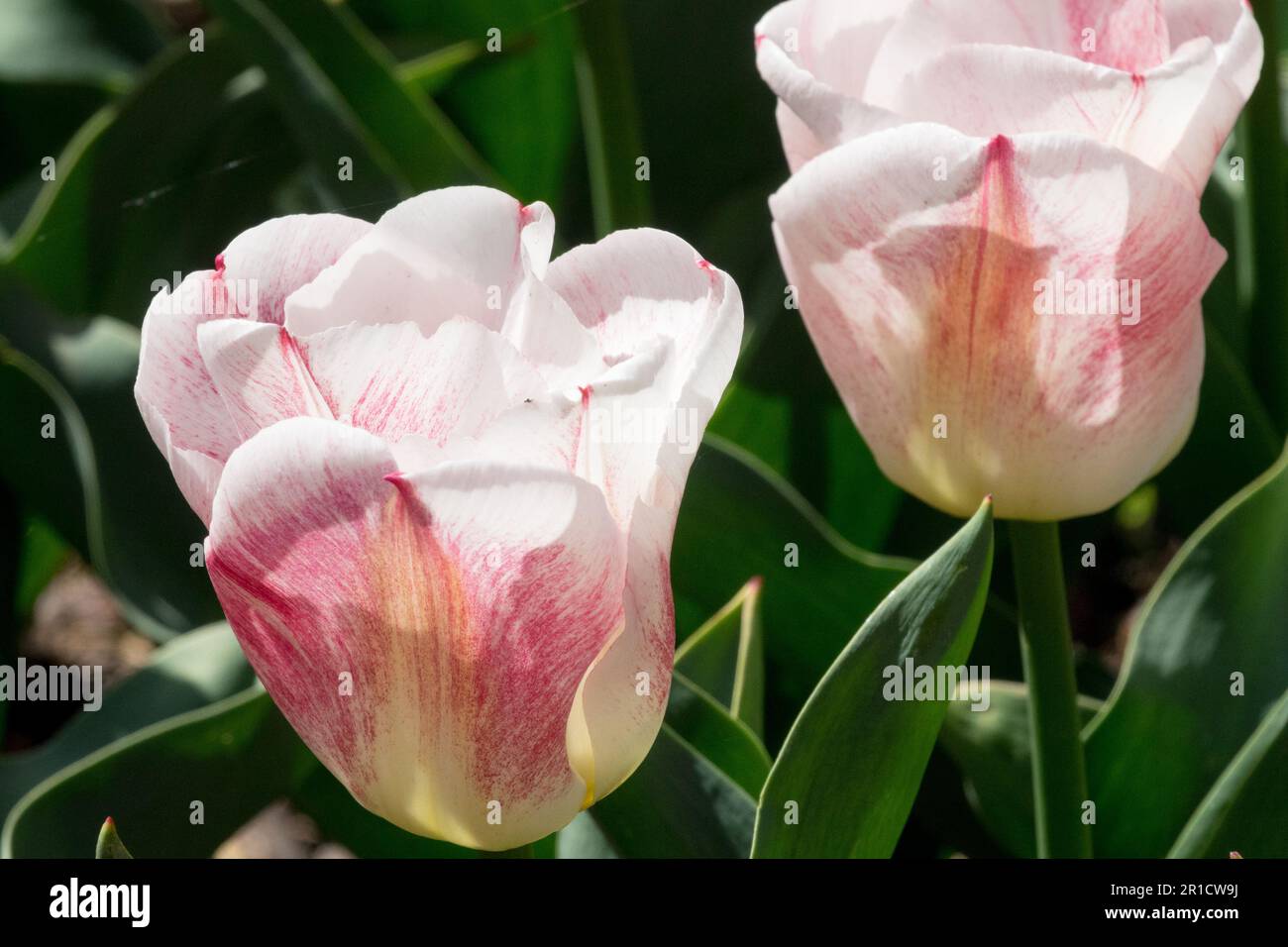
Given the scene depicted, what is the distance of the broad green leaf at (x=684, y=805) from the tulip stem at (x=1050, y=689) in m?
0.09

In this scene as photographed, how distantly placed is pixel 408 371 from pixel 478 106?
0.59 meters

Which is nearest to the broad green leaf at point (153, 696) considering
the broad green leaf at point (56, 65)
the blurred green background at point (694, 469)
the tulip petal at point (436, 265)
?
the blurred green background at point (694, 469)

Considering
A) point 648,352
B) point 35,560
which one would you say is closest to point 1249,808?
point 648,352

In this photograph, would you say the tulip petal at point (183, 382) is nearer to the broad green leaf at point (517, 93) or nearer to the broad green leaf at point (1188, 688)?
the broad green leaf at point (1188, 688)

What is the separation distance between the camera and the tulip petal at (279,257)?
37 centimetres

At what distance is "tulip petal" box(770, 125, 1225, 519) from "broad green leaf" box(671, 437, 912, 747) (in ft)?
0.51

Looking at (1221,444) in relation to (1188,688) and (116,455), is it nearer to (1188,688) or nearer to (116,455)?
(1188,688)

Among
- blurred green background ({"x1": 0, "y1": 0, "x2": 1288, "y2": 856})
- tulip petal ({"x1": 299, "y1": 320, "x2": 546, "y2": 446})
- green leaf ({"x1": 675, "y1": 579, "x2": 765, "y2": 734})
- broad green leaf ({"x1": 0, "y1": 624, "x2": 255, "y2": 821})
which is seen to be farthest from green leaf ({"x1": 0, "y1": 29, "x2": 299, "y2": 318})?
tulip petal ({"x1": 299, "y1": 320, "x2": 546, "y2": 446})

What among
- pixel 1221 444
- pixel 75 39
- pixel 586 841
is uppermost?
pixel 75 39

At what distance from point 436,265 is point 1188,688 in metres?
0.33

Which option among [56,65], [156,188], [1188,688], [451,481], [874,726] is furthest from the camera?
[56,65]

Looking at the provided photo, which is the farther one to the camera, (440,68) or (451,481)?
(440,68)

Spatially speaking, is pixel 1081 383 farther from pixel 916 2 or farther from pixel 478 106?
pixel 478 106

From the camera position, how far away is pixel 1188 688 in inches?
21.8
